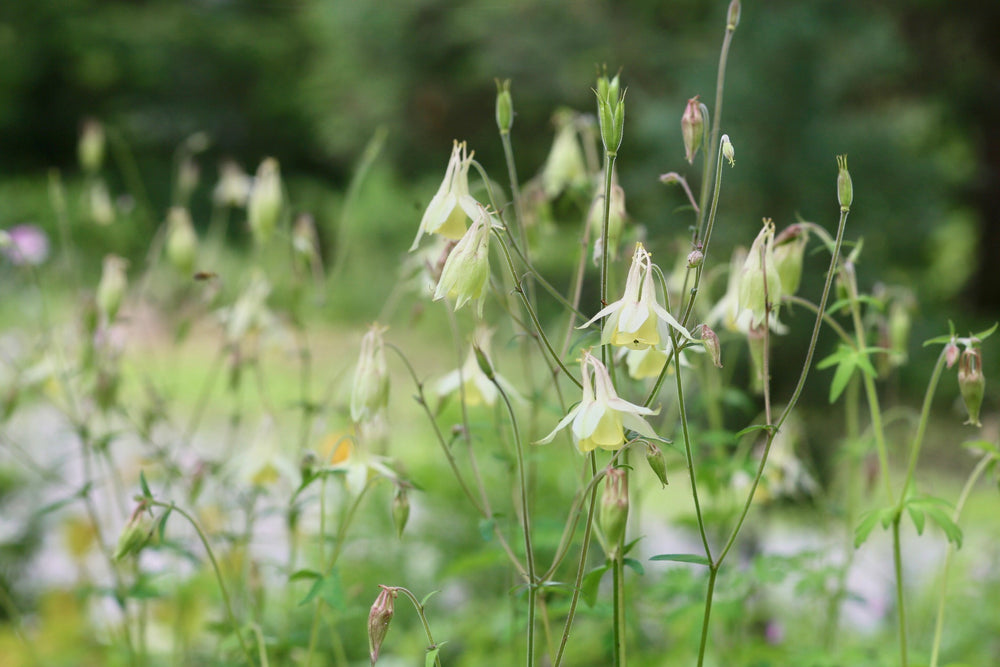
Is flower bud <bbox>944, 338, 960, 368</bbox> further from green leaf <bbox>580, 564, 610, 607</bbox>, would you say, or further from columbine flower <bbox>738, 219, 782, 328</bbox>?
green leaf <bbox>580, 564, 610, 607</bbox>

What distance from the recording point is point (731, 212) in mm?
3504

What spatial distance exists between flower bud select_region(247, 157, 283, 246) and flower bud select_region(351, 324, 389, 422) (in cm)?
40

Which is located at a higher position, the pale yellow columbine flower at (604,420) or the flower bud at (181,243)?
the flower bud at (181,243)

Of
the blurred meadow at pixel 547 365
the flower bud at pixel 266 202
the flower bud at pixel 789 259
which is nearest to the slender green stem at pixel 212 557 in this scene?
the blurred meadow at pixel 547 365

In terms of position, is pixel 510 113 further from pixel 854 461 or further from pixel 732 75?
pixel 732 75

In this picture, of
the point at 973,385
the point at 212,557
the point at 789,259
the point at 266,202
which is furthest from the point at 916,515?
the point at 266,202

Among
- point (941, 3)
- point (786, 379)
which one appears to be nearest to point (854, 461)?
point (786, 379)

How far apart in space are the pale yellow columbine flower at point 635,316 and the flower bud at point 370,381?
270mm

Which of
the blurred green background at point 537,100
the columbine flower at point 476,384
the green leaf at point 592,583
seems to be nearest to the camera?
the green leaf at point 592,583

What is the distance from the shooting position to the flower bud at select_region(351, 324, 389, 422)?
2.85ft

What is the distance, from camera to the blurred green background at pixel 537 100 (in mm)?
3527

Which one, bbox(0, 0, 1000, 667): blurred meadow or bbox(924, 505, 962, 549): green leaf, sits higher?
bbox(0, 0, 1000, 667): blurred meadow

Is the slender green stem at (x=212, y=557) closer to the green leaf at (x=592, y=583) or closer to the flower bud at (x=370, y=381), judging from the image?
the flower bud at (x=370, y=381)

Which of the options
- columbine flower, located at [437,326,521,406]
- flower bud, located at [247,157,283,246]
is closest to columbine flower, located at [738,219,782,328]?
columbine flower, located at [437,326,521,406]
